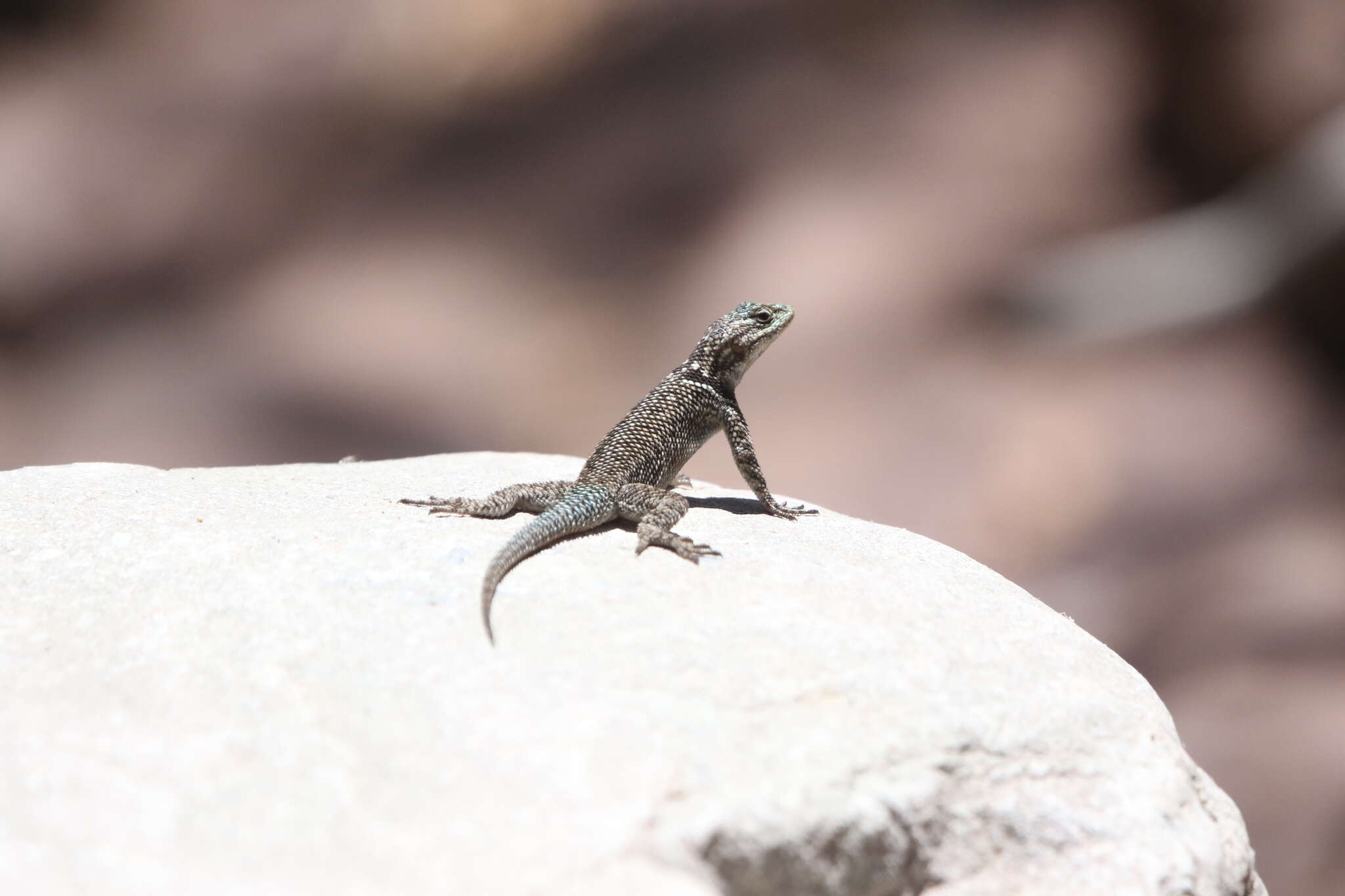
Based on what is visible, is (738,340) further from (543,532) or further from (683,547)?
(543,532)

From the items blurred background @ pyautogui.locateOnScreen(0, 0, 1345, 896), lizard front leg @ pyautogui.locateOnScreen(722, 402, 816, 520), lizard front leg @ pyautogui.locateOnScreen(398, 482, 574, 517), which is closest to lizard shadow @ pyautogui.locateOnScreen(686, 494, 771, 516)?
lizard front leg @ pyautogui.locateOnScreen(722, 402, 816, 520)

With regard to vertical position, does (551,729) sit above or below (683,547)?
below

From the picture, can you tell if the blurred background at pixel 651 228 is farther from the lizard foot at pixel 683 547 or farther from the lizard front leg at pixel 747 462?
the lizard foot at pixel 683 547

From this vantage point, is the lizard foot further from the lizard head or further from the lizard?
the lizard head

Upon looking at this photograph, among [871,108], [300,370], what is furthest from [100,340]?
[871,108]

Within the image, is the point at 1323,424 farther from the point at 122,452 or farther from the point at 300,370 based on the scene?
the point at 122,452

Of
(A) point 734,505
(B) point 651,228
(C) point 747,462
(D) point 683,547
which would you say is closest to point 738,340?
(C) point 747,462

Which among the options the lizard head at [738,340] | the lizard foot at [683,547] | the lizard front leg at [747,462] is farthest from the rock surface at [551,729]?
the lizard head at [738,340]
